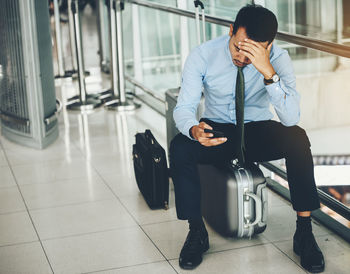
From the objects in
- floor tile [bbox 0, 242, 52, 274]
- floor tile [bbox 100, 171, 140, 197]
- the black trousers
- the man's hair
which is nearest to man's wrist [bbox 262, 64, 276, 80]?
the man's hair

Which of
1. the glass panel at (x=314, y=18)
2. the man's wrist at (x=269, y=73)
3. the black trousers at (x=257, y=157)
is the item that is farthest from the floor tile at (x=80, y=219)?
the glass panel at (x=314, y=18)

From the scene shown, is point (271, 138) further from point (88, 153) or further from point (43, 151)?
point (43, 151)

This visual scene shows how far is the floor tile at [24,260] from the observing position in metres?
2.41

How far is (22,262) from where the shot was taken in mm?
2484

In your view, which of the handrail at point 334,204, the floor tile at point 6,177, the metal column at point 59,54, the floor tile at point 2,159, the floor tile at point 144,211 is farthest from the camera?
the metal column at point 59,54

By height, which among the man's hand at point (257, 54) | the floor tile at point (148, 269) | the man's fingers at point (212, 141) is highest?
the man's hand at point (257, 54)

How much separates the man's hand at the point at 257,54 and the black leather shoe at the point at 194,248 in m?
0.73

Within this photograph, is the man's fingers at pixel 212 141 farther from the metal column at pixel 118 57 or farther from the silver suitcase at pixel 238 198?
the metal column at pixel 118 57

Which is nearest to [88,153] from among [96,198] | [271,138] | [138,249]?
[96,198]

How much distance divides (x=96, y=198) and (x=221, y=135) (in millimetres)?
1182

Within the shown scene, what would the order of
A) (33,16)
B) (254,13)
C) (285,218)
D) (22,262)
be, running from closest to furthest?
(254,13) → (22,262) → (285,218) → (33,16)

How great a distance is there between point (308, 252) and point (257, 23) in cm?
93

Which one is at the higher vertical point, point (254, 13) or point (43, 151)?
point (254, 13)

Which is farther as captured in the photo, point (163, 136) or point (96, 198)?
point (163, 136)
